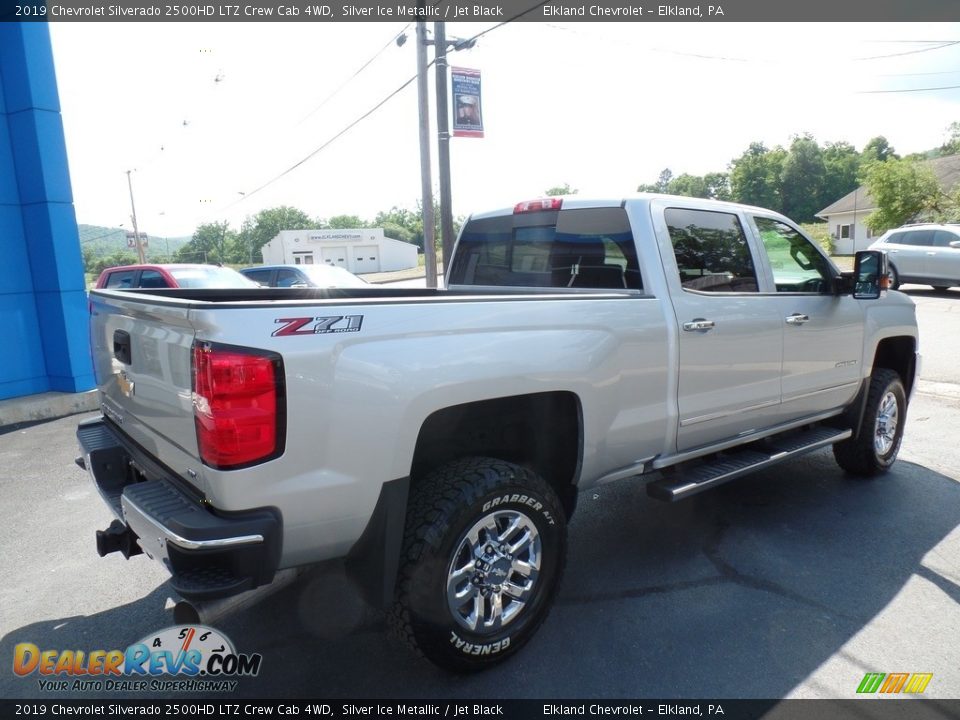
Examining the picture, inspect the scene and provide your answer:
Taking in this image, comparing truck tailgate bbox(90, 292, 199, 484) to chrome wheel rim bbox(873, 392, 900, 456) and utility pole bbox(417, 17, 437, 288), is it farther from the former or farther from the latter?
utility pole bbox(417, 17, 437, 288)

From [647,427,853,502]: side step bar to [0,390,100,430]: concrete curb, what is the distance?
6.68 meters

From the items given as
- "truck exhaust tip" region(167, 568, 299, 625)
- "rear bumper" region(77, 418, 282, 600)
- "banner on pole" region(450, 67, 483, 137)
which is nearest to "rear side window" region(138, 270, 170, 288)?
"banner on pole" region(450, 67, 483, 137)

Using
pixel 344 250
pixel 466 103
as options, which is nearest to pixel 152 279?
pixel 466 103

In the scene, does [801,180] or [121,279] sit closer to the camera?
[121,279]

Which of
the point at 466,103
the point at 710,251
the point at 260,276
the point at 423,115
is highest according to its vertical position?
the point at 466,103

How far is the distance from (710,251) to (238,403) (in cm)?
287

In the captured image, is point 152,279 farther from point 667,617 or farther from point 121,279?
point 667,617

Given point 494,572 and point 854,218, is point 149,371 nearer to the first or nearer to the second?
point 494,572

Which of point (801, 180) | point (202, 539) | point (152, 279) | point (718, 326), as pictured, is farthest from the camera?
point (801, 180)

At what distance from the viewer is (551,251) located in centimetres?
409

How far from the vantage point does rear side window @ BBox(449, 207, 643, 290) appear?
3.68 m

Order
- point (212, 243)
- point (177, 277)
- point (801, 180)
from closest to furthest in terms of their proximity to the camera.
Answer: point (177, 277), point (801, 180), point (212, 243)

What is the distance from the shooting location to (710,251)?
12.8 feet

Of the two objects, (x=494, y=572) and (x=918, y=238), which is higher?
(x=918, y=238)
